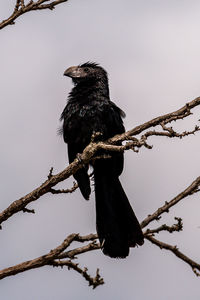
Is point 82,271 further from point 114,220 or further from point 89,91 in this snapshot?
point 89,91

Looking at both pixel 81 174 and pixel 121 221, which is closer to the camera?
pixel 121 221

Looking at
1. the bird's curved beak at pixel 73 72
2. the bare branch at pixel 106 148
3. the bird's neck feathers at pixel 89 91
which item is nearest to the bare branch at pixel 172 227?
the bare branch at pixel 106 148

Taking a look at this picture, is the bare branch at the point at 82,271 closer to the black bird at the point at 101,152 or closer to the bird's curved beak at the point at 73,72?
the black bird at the point at 101,152

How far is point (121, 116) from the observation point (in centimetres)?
659

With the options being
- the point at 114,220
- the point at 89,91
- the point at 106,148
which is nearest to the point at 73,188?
the point at 106,148

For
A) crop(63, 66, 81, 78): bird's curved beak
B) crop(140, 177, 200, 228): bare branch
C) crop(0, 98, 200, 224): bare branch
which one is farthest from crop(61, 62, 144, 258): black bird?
crop(0, 98, 200, 224): bare branch

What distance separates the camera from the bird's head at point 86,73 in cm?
721

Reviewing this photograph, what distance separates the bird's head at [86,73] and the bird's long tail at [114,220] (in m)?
1.44

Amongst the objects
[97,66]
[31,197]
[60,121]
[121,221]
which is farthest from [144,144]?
[97,66]

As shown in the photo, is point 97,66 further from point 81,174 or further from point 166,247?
point 166,247

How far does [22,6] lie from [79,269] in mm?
2238

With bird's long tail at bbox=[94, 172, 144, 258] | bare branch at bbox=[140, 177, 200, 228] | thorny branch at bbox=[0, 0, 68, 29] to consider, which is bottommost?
bare branch at bbox=[140, 177, 200, 228]

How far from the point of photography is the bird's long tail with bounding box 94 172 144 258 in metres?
5.40

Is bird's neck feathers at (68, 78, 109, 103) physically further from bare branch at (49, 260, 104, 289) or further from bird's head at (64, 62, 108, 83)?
bare branch at (49, 260, 104, 289)
